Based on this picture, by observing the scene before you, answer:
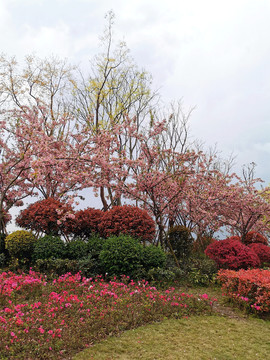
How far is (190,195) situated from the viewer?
32.2ft

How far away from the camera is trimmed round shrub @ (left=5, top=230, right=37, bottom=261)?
344 inches

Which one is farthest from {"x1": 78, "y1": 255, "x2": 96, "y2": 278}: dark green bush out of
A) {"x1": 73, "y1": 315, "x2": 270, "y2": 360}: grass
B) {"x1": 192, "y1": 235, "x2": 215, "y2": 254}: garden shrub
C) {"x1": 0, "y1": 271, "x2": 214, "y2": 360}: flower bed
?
{"x1": 192, "y1": 235, "x2": 215, "y2": 254}: garden shrub

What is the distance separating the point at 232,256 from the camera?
844 centimetres

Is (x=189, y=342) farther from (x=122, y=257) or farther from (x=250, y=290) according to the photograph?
(x=122, y=257)

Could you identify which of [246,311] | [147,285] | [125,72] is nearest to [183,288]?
[147,285]

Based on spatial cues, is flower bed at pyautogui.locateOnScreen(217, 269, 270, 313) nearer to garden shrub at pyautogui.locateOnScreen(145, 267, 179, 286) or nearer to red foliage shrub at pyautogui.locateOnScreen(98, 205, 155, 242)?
garden shrub at pyautogui.locateOnScreen(145, 267, 179, 286)

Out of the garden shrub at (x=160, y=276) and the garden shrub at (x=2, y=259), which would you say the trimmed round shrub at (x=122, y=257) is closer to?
the garden shrub at (x=160, y=276)

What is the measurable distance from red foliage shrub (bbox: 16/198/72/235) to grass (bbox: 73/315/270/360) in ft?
17.3

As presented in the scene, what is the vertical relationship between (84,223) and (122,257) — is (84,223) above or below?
above

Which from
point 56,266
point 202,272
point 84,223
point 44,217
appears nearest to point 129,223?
point 84,223

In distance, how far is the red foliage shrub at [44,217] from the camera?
30.2 ft

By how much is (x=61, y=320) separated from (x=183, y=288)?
3.48 meters

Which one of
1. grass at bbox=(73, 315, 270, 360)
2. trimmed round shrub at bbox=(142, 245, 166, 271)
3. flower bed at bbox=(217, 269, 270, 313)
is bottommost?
grass at bbox=(73, 315, 270, 360)

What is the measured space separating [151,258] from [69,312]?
2.91 metres
